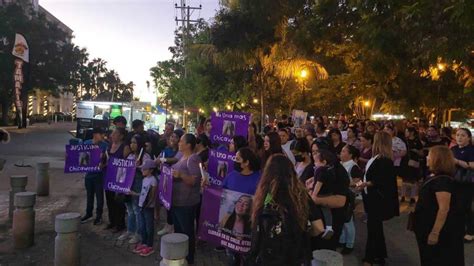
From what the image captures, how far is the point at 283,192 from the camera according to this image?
306 centimetres

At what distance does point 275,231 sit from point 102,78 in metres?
114

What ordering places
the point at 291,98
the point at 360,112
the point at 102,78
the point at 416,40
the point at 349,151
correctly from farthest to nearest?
the point at 102,78 < the point at 360,112 < the point at 291,98 < the point at 416,40 < the point at 349,151

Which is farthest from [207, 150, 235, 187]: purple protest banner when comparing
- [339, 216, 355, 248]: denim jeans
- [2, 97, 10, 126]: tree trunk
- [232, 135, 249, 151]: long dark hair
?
[2, 97, 10, 126]: tree trunk

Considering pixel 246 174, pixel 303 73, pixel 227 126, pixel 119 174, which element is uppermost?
pixel 303 73

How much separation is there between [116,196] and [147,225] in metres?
0.96

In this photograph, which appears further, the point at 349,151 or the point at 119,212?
the point at 119,212

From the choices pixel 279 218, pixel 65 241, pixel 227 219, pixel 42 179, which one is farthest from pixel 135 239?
pixel 42 179

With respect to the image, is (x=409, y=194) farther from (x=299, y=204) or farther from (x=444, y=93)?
(x=444, y=93)

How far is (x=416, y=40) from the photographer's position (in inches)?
331

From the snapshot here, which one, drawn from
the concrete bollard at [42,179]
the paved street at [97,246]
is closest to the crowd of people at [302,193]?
the paved street at [97,246]

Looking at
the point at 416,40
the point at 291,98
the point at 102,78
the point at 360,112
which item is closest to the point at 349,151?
the point at 416,40

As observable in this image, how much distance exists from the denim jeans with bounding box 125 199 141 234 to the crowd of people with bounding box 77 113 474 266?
17 mm

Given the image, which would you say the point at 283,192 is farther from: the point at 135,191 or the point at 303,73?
the point at 303,73

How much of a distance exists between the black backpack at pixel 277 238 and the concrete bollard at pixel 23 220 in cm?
441
